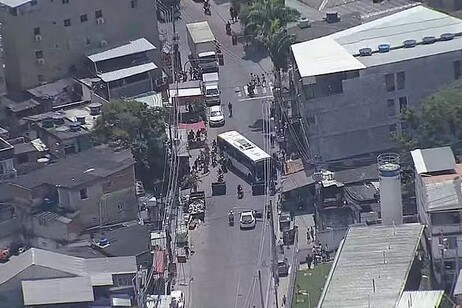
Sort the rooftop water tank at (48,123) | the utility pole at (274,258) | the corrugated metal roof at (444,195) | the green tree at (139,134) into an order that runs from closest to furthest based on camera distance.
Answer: the corrugated metal roof at (444,195) → the utility pole at (274,258) → the green tree at (139,134) → the rooftop water tank at (48,123)

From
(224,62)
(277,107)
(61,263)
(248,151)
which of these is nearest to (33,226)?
(61,263)

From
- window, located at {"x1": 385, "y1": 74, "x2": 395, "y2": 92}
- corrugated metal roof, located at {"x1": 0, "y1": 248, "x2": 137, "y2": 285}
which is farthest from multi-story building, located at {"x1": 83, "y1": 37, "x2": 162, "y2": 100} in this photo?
corrugated metal roof, located at {"x1": 0, "y1": 248, "x2": 137, "y2": 285}

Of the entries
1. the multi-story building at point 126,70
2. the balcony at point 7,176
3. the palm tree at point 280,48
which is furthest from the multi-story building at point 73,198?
the palm tree at point 280,48

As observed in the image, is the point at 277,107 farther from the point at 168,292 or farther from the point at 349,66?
the point at 168,292

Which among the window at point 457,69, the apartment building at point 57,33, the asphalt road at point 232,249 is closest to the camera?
the asphalt road at point 232,249

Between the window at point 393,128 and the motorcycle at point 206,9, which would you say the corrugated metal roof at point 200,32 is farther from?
the window at point 393,128

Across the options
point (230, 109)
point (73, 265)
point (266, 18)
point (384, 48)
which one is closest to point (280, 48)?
point (230, 109)

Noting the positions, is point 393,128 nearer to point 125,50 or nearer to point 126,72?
point 126,72
